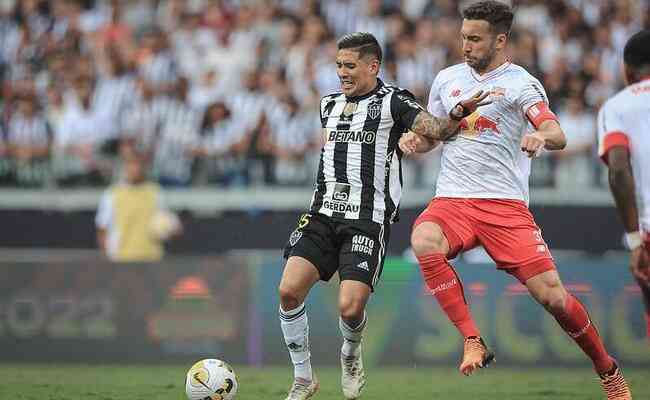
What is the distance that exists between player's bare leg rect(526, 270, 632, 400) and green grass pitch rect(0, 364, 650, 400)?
133 cm

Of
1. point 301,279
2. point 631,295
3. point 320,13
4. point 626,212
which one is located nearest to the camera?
point 626,212

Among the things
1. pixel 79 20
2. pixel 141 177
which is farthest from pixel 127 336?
pixel 79 20

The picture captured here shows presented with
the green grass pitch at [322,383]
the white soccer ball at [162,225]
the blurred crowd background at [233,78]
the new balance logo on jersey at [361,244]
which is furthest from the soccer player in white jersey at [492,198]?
the white soccer ball at [162,225]

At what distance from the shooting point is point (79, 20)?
18.8 m

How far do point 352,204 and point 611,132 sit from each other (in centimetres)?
232

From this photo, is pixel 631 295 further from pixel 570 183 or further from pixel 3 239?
pixel 3 239

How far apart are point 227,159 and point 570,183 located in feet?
14.0

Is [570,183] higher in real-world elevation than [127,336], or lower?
higher

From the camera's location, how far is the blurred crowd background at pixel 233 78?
15.6 m

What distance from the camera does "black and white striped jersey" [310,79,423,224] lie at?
876cm

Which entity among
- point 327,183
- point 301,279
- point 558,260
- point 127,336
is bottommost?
point 127,336

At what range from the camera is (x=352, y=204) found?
→ 8.75 meters

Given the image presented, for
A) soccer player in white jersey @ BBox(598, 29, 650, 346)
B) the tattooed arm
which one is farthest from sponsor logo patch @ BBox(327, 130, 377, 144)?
soccer player in white jersey @ BBox(598, 29, 650, 346)

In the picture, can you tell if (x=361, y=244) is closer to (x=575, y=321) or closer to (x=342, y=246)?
(x=342, y=246)
